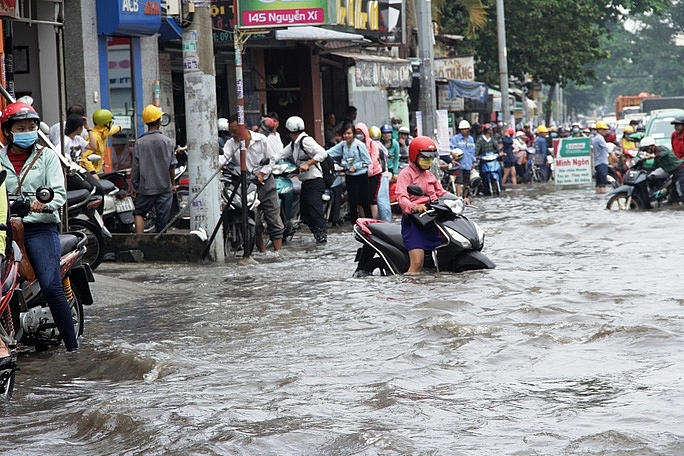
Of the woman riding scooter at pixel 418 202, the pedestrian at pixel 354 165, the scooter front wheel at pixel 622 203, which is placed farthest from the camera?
the scooter front wheel at pixel 622 203

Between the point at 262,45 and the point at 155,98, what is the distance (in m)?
5.39

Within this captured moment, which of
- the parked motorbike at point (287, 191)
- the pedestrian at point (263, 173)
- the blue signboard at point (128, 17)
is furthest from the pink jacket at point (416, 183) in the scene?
the blue signboard at point (128, 17)

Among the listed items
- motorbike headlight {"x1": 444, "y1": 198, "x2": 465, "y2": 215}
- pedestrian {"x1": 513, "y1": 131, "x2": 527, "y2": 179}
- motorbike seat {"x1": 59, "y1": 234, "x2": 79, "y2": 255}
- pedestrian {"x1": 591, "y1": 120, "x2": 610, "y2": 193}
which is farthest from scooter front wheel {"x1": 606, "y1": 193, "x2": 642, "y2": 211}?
pedestrian {"x1": 513, "y1": 131, "x2": 527, "y2": 179}

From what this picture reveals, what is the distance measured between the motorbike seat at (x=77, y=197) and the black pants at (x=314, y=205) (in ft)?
15.1

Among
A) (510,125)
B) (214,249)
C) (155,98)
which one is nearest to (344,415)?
(214,249)

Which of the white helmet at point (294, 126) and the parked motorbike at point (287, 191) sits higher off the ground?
the white helmet at point (294, 126)

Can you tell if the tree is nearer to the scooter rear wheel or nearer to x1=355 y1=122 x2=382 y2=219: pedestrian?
x1=355 y1=122 x2=382 y2=219: pedestrian

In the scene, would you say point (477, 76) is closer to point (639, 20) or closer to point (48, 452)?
point (48, 452)

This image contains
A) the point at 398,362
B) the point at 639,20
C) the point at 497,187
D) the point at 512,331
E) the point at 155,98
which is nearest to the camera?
the point at 398,362

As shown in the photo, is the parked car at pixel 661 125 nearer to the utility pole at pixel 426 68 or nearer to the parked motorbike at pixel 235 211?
the utility pole at pixel 426 68

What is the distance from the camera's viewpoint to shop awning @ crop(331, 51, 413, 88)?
87.4 ft

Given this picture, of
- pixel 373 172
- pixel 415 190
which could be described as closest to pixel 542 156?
pixel 373 172

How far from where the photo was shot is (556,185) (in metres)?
30.3

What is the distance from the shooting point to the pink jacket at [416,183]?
11242mm
